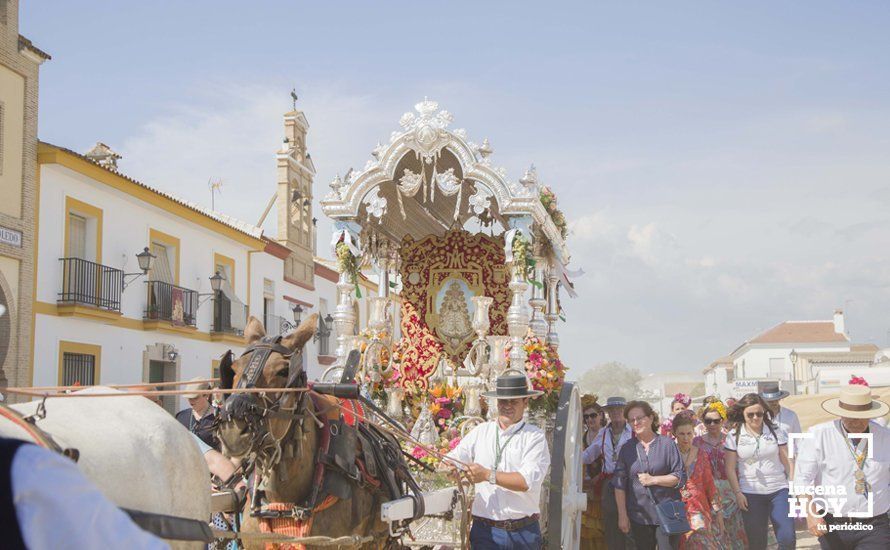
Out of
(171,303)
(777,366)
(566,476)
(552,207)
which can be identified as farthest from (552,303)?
(777,366)

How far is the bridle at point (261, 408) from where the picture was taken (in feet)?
13.5

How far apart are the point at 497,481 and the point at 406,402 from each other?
3617mm

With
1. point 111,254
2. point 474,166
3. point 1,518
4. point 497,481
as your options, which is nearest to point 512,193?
point 474,166

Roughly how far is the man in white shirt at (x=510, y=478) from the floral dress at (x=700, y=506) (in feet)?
9.04

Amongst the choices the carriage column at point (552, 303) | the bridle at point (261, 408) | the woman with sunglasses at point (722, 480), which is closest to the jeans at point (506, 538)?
the bridle at point (261, 408)

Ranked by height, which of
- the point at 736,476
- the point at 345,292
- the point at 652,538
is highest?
the point at 345,292

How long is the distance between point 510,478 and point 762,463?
394 centimetres

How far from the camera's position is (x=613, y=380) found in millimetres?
83688

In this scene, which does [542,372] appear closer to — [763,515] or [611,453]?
[611,453]

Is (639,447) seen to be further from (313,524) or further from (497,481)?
(313,524)

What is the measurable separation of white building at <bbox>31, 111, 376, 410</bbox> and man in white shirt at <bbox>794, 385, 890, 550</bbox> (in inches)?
326

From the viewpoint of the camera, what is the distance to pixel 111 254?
20.2m

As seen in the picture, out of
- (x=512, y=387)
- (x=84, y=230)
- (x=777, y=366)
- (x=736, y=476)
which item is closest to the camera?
(x=512, y=387)

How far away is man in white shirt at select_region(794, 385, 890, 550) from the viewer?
6.43 meters
